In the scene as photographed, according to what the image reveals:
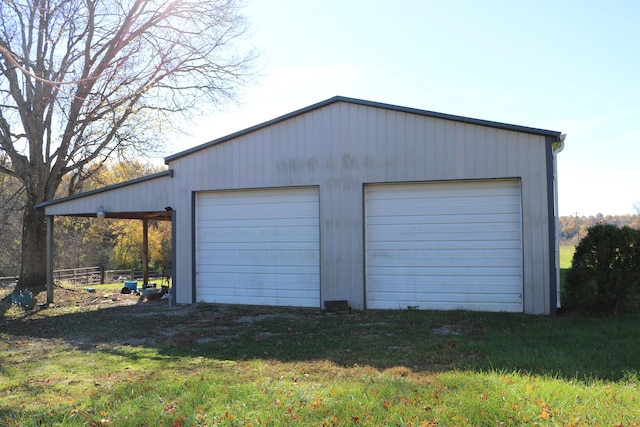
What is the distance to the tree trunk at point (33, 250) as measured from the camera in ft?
52.9

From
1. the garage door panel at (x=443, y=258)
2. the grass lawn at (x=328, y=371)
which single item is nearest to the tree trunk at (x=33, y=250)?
the grass lawn at (x=328, y=371)

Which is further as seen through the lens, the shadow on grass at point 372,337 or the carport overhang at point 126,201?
the carport overhang at point 126,201

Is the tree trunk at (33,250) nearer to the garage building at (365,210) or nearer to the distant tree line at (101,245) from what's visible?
the garage building at (365,210)

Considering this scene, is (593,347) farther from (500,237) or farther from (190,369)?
(190,369)

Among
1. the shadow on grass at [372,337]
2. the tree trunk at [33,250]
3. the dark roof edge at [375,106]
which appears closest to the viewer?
the shadow on grass at [372,337]

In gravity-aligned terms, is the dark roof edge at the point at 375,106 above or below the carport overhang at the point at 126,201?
above

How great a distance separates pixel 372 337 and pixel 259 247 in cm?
458

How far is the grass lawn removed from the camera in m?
4.20

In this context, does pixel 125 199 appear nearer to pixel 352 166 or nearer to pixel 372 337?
pixel 352 166

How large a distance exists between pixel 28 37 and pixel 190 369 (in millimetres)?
14492

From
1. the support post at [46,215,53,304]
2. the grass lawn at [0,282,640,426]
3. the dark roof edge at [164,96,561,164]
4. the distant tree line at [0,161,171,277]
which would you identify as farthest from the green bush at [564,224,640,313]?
the distant tree line at [0,161,171,277]

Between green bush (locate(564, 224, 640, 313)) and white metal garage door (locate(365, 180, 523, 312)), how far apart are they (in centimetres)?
110

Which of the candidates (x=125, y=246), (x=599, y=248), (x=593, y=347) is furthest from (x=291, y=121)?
(x=125, y=246)

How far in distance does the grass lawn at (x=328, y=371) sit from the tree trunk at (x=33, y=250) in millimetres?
6722
